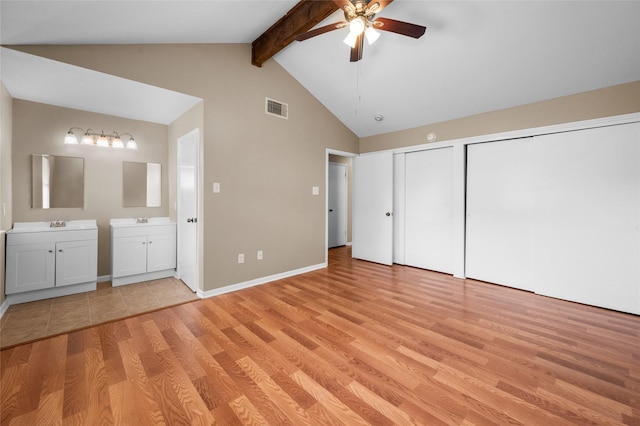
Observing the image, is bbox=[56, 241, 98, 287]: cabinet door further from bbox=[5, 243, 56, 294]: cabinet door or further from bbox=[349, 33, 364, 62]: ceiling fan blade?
bbox=[349, 33, 364, 62]: ceiling fan blade

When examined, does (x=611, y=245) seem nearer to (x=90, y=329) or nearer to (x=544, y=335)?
(x=544, y=335)

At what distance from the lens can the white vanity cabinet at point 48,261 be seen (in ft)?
9.89

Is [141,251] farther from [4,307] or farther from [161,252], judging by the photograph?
[4,307]

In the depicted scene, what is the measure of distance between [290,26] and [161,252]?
3.61 meters

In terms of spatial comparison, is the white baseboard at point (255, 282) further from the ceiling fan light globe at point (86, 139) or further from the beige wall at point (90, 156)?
the ceiling fan light globe at point (86, 139)

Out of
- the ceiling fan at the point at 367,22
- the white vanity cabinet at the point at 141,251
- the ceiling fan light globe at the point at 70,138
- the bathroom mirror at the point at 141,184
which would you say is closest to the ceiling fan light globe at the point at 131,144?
the bathroom mirror at the point at 141,184

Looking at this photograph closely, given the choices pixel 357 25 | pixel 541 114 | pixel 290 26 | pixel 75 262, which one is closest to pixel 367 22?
pixel 357 25

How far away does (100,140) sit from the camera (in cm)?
374

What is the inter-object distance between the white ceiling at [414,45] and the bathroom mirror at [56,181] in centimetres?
77

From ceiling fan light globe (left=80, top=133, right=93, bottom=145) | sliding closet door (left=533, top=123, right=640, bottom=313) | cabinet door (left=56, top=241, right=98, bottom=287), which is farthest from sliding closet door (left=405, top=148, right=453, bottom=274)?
ceiling fan light globe (left=80, top=133, right=93, bottom=145)

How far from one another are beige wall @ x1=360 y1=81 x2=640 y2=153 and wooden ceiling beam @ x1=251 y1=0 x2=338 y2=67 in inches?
101

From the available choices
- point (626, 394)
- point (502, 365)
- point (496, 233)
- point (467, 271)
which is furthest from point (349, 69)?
point (626, 394)

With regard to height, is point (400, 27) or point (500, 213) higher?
point (400, 27)

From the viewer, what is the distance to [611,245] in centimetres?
305
